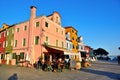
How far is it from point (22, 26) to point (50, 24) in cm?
613

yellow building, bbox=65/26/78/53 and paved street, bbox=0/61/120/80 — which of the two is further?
Result: yellow building, bbox=65/26/78/53

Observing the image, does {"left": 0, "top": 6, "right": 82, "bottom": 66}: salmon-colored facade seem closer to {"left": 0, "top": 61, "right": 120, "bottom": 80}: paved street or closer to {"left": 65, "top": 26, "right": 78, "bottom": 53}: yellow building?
{"left": 0, "top": 61, "right": 120, "bottom": 80}: paved street

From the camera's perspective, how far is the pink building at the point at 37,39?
2761 cm

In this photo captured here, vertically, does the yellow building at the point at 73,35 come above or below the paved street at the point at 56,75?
above

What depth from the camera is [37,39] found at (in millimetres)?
28359

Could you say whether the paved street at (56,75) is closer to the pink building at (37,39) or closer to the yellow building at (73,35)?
the pink building at (37,39)

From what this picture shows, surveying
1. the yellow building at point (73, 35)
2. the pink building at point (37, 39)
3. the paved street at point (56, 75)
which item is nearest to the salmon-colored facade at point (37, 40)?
the pink building at point (37, 39)

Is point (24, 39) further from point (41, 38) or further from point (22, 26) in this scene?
point (41, 38)

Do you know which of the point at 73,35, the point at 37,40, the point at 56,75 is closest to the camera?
the point at 56,75

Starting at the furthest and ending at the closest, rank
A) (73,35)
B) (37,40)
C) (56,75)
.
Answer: (73,35) → (37,40) → (56,75)

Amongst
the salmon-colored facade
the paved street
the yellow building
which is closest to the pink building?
the salmon-colored facade

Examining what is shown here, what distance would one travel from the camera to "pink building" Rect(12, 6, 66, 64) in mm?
27609

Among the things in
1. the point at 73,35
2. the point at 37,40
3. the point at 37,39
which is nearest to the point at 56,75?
the point at 37,40

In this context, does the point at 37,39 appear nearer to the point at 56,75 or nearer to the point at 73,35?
the point at 56,75
